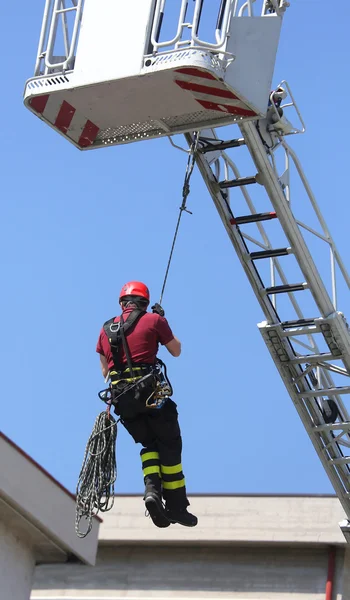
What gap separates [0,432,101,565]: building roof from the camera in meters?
14.1

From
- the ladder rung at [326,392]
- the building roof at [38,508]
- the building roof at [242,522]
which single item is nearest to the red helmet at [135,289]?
the building roof at [38,508]

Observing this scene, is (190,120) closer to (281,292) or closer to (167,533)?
(281,292)

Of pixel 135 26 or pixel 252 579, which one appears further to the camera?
pixel 252 579

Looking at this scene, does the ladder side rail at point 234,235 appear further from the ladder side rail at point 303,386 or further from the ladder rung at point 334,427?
the ladder rung at point 334,427

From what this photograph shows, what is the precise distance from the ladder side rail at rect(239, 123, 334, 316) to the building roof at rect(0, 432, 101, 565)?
11.7 feet

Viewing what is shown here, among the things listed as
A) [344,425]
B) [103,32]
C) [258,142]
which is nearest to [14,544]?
[344,425]

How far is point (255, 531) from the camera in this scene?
1825 cm

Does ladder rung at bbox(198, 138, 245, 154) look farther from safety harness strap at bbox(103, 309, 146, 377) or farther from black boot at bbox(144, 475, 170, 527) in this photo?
black boot at bbox(144, 475, 170, 527)

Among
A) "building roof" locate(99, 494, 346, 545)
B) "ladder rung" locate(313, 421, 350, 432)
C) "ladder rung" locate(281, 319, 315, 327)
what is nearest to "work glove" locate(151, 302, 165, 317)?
"ladder rung" locate(281, 319, 315, 327)

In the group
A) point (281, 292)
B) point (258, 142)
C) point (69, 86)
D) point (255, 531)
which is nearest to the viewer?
point (69, 86)

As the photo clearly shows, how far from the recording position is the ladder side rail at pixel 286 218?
43.2ft

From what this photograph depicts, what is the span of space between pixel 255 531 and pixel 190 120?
8.05 meters

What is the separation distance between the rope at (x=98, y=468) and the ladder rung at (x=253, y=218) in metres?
3.03

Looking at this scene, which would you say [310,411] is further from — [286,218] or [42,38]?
[42,38]
